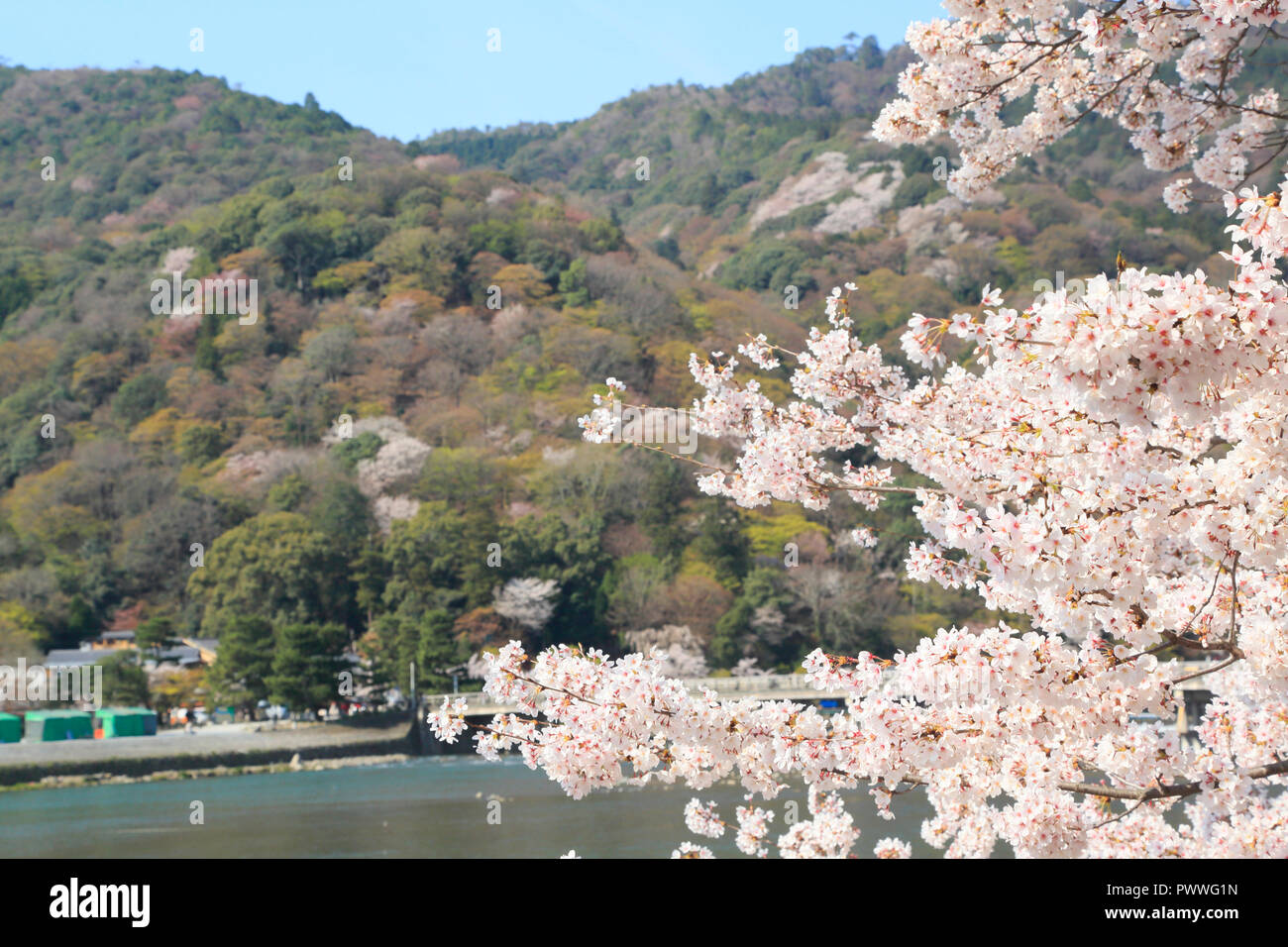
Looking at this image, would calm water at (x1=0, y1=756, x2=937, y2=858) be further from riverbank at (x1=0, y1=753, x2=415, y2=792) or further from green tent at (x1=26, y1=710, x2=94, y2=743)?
green tent at (x1=26, y1=710, x2=94, y2=743)

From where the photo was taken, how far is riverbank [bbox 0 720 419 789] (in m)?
25.1

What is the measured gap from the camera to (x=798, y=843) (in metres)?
5.05

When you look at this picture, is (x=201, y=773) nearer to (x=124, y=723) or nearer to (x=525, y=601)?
(x=124, y=723)

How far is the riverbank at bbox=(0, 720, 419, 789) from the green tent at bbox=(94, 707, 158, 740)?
590mm

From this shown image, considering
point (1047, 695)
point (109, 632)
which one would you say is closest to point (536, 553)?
point (109, 632)

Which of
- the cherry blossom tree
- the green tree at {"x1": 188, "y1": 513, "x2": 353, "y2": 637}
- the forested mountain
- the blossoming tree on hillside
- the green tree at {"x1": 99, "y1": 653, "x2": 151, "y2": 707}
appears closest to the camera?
the blossoming tree on hillside

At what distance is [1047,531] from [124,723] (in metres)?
29.4

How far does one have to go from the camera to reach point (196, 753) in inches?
1063

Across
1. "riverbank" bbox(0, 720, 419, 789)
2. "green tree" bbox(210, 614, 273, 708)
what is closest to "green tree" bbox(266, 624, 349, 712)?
"green tree" bbox(210, 614, 273, 708)

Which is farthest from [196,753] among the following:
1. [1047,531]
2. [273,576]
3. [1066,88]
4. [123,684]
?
[1047,531]

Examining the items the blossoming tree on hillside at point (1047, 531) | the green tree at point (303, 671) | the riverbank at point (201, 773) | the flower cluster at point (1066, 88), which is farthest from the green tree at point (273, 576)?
the flower cluster at point (1066, 88)

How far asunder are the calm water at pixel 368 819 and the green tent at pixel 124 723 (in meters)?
3.05

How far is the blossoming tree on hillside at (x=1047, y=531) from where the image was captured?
6.88ft
